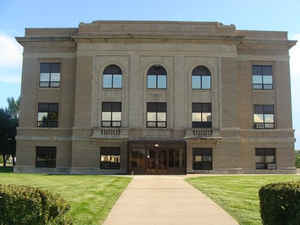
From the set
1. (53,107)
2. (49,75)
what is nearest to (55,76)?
(49,75)

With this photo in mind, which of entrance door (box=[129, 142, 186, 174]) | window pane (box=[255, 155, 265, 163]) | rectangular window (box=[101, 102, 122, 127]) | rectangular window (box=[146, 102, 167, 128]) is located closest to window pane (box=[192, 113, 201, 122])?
rectangular window (box=[146, 102, 167, 128])

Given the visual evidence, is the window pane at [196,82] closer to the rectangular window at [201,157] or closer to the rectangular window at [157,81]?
the rectangular window at [157,81]

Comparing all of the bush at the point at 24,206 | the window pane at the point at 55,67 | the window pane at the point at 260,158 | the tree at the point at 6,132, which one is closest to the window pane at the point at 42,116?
the window pane at the point at 55,67

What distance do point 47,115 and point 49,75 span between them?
4.32m

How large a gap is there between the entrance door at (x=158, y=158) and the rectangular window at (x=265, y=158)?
8474mm

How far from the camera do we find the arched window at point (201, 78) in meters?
35.8

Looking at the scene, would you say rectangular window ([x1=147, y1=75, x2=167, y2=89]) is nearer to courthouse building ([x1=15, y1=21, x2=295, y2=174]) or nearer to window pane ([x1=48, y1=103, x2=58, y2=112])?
courthouse building ([x1=15, y1=21, x2=295, y2=174])

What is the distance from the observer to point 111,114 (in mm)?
35312

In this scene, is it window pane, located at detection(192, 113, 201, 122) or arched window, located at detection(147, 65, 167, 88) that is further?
arched window, located at detection(147, 65, 167, 88)

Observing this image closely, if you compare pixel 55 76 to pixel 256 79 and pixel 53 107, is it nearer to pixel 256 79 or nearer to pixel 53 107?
pixel 53 107

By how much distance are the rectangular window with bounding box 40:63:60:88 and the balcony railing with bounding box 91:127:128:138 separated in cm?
684

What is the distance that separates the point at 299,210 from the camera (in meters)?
6.44

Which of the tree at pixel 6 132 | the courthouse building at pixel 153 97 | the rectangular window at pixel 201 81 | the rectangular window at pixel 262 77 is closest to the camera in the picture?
the courthouse building at pixel 153 97

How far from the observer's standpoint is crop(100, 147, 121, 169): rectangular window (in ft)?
114
